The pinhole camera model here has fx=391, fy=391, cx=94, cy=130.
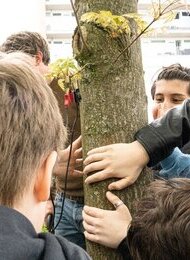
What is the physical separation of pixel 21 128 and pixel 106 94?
1.94ft

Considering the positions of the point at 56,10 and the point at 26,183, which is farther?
the point at 56,10

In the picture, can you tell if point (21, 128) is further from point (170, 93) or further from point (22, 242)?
point (170, 93)

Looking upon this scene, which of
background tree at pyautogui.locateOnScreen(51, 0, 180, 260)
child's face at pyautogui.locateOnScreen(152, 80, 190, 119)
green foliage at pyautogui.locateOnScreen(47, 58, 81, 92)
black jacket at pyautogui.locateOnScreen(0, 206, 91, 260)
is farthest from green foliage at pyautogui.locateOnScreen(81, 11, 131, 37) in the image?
child's face at pyautogui.locateOnScreen(152, 80, 190, 119)

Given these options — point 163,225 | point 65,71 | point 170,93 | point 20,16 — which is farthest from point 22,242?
point 20,16

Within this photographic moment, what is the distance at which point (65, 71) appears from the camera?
4.19 feet

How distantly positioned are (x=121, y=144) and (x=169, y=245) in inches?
16.2

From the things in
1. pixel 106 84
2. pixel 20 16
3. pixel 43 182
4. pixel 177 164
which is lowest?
pixel 177 164

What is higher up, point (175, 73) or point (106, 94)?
point (106, 94)

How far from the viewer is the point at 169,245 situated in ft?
3.16

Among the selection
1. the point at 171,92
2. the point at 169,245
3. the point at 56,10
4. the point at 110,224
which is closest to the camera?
the point at 169,245

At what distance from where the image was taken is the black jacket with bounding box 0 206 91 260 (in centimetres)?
70

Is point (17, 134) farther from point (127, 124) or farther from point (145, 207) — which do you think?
point (127, 124)

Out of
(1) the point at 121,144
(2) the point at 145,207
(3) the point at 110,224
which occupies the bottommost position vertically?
(3) the point at 110,224

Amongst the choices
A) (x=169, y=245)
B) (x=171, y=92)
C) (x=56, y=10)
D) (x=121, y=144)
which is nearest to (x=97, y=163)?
(x=121, y=144)
